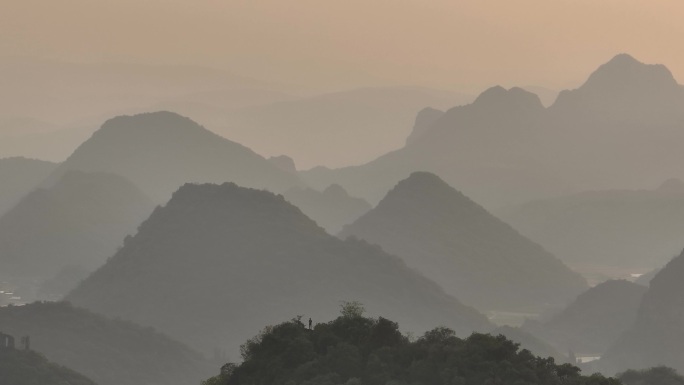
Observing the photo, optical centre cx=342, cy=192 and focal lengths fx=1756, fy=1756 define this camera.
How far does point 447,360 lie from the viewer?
319 feet

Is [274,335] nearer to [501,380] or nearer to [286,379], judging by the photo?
[286,379]

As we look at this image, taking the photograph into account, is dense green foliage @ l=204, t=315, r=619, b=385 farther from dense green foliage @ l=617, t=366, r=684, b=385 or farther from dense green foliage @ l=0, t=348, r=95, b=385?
dense green foliage @ l=0, t=348, r=95, b=385

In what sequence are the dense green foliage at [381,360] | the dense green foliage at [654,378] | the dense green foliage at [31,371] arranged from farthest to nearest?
the dense green foliage at [31,371], the dense green foliage at [654,378], the dense green foliage at [381,360]

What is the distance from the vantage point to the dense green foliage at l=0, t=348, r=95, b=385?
173 m

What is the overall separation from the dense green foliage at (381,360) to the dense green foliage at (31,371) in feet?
240

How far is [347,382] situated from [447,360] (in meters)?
6.59

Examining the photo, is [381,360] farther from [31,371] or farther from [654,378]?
[31,371]

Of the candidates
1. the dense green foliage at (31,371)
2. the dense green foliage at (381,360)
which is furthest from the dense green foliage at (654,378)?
the dense green foliage at (31,371)

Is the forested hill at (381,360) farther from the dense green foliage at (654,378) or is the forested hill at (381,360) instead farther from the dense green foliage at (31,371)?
the dense green foliage at (31,371)

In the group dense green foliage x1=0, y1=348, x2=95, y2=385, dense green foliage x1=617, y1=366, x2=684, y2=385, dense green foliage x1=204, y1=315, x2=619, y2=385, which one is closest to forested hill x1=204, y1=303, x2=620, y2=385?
dense green foliage x1=204, y1=315, x2=619, y2=385

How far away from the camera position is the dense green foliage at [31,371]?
173375 millimetres

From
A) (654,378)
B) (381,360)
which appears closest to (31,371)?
(654,378)

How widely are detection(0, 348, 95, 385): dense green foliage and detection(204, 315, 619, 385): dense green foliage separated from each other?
73.3m

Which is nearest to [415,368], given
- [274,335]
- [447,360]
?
[447,360]
